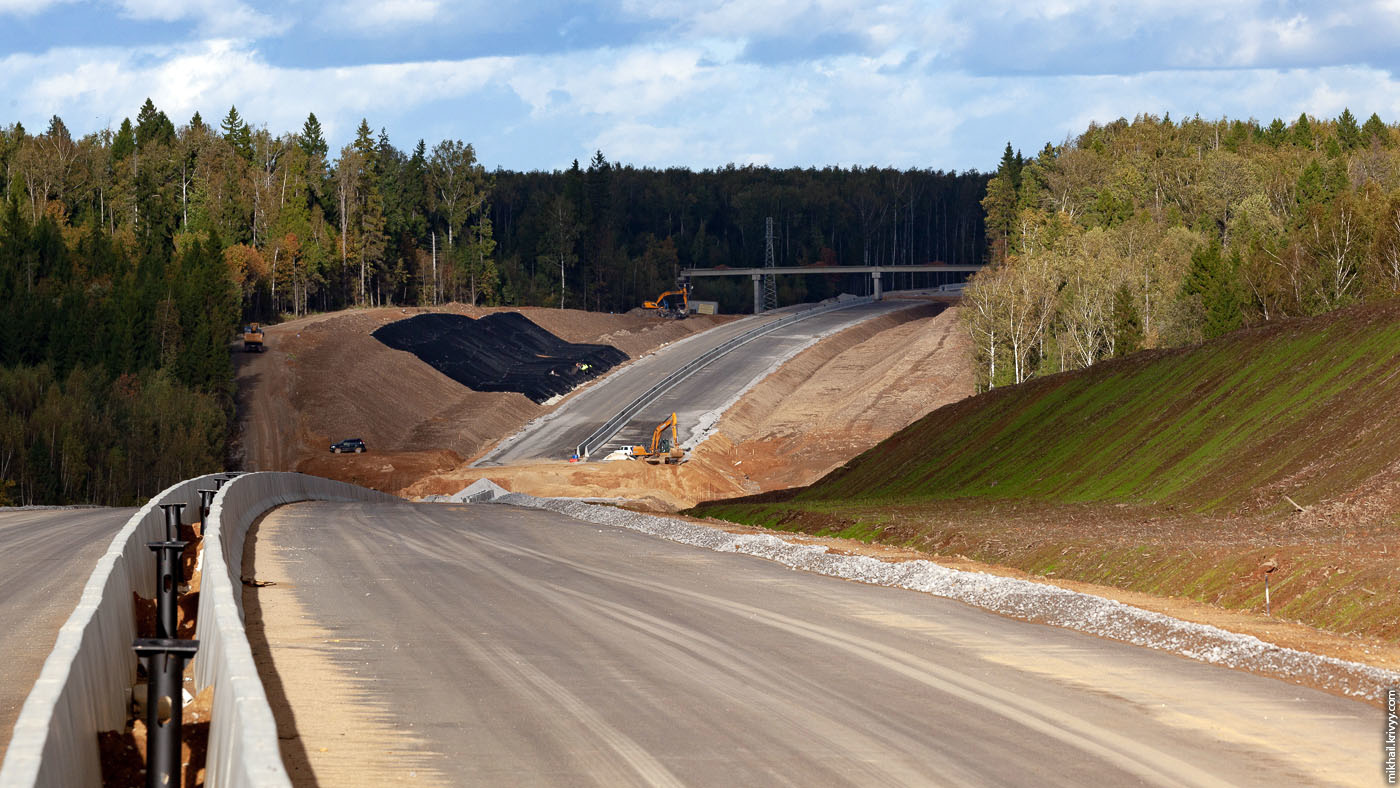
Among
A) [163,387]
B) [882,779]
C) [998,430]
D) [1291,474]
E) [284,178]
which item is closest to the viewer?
[882,779]

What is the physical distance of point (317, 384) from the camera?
10550cm

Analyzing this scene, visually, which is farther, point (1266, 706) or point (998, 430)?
point (998, 430)

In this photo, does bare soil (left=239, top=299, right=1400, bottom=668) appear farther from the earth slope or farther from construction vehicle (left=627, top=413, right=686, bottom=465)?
construction vehicle (left=627, top=413, right=686, bottom=465)

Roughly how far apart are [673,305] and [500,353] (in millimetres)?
38744

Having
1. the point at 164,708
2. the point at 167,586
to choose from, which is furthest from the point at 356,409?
the point at 164,708

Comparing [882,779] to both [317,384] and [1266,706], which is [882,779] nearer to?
[1266,706]

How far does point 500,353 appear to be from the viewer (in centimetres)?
12550

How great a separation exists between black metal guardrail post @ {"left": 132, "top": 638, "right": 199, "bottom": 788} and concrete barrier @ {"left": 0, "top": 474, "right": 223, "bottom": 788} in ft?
1.46

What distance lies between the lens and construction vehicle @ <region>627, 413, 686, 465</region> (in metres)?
85.8

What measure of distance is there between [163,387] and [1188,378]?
74.5 m

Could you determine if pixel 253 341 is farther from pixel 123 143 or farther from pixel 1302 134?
Result: pixel 1302 134

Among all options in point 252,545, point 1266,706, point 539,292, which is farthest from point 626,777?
point 539,292

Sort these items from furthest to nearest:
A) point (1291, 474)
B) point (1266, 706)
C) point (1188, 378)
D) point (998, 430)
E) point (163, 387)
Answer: point (163, 387) → point (998, 430) → point (1188, 378) → point (1291, 474) → point (1266, 706)

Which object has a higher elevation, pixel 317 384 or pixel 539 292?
pixel 539 292
